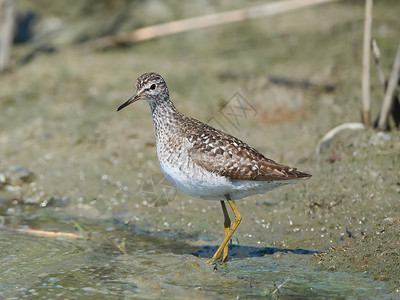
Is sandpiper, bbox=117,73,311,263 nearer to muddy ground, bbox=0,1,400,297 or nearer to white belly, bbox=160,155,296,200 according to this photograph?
white belly, bbox=160,155,296,200

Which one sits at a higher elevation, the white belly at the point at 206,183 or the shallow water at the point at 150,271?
the white belly at the point at 206,183

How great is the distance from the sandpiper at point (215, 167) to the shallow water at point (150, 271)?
1.36 feet

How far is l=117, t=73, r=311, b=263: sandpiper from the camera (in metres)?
6.03

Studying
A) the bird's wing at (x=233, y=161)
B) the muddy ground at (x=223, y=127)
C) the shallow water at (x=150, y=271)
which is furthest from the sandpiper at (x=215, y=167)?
the muddy ground at (x=223, y=127)

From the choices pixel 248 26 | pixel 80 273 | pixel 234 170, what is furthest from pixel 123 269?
pixel 248 26

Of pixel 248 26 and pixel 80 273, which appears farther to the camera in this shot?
pixel 248 26

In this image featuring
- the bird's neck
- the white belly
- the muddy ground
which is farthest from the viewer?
the muddy ground

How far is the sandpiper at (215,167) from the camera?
603 centimetres

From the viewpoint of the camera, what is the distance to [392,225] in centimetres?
639

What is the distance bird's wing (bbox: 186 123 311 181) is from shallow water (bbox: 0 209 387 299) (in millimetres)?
895

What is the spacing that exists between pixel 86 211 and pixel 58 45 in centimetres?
524

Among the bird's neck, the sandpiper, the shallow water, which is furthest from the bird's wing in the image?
the shallow water

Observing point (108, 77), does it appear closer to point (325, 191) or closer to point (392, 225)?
point (325, 191)

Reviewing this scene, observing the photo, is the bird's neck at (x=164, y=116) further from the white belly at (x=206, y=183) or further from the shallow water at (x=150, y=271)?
the shallow water at (x=150, y=271)
